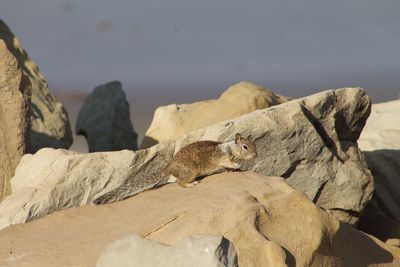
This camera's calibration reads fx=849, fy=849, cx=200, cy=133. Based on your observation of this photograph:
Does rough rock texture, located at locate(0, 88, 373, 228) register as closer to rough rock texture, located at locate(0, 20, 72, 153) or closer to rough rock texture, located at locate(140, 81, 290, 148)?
rough rock texture, located at locate(140, 81, 290, 148)

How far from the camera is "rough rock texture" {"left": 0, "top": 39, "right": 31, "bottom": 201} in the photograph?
1395 centimetres

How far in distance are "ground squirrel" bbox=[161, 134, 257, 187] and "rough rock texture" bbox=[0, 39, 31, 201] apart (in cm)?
305

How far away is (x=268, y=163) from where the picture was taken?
46.0 ft

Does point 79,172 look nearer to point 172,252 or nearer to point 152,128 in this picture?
point 172,252

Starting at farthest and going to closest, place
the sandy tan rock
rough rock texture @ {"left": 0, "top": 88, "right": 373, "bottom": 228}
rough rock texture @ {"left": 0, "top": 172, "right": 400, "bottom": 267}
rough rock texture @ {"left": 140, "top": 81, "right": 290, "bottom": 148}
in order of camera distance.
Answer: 1. rough rock texture @ {"left": 140, "top": 81, "right": 290, "bottom": 148}
2. the sandy tan rock
3. rough rock texture @ {"left": 0, "top": 88, "right": 373, "bottom": 228}
4. rough rock texture @ {"left": 0, "top": 172, "right": 400, "bottom": 267}

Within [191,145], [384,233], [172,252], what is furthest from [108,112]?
[172,252]

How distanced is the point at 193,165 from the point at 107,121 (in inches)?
501

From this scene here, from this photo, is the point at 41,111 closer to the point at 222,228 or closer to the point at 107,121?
the point at 107,121

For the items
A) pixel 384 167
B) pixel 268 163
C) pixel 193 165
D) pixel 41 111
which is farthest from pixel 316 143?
pixel 41 111

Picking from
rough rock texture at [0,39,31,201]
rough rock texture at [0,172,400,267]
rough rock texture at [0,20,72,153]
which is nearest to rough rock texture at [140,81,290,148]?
rough rock texture at [0,20,72,153]

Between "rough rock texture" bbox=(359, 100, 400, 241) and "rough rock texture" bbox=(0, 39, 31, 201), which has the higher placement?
"rough rock texture" bbox=(0, 39, 31, 201)

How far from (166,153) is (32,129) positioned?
19.2ft

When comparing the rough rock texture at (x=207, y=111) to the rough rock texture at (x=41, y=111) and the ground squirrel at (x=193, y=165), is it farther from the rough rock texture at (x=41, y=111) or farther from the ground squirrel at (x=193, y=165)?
the ground squirrel at (x=193, y=165)

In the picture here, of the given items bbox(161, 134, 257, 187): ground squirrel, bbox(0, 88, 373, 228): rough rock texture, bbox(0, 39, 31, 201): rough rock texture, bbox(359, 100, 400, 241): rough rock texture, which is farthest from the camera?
bbox(359, 100, 400, 241): rough rock texture
